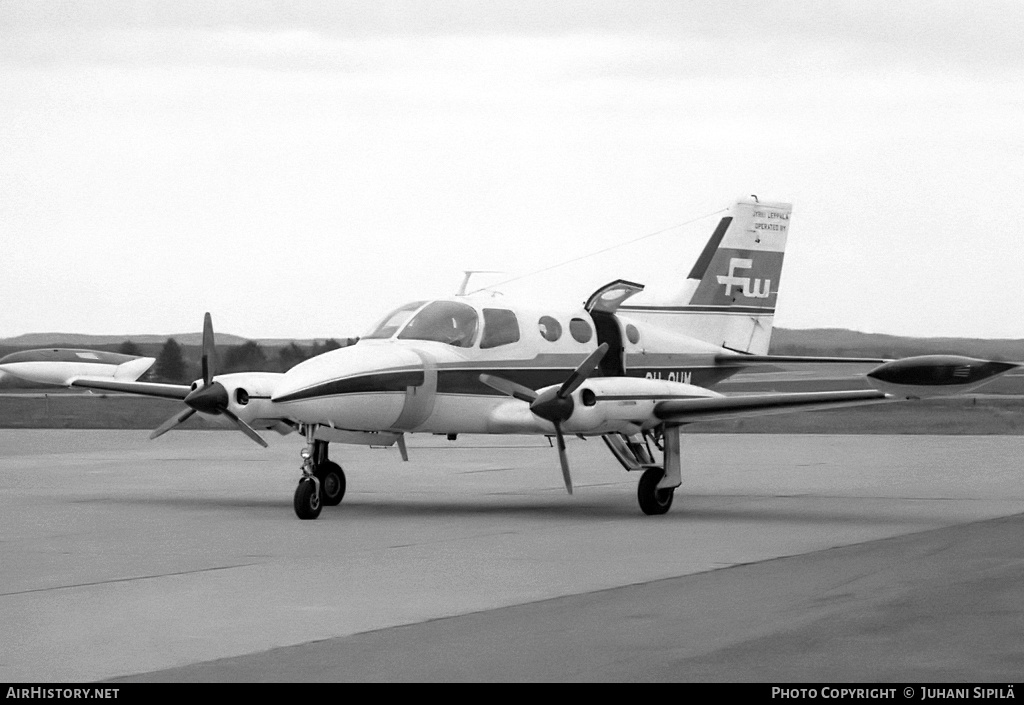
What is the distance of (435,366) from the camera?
18188 mm

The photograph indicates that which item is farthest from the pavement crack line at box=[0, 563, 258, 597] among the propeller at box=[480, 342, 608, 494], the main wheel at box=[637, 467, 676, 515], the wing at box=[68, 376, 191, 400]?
the wing at box=[68, 376, 191, 400]

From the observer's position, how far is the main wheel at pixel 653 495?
18156 mm

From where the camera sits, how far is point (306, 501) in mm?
16938

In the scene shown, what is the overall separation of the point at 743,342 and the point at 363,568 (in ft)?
41.0

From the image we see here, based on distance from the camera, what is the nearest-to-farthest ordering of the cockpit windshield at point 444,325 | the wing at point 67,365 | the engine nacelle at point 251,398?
the engine nacelle at point 251,398 → the cockpit windshield at point 444,325 → the wing at point 67,365

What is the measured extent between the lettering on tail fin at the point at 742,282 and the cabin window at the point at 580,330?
13.7 feet

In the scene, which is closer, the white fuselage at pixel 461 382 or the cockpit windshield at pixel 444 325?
the white fuselage at pixel 461 382

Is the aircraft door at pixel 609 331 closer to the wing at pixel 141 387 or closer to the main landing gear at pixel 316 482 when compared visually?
the main landing gear at pixel 316 482

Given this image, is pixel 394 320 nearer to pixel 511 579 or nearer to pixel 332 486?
pixel 332 486

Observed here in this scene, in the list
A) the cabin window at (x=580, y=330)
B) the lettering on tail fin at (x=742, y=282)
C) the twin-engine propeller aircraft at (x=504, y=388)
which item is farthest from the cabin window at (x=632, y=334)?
the lettering on tail fin at (x=742, y=282)

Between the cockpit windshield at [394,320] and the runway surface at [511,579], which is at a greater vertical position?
the cockpit windshield at [394,320]

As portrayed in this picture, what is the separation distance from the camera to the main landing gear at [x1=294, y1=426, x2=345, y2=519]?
1697 centimetres

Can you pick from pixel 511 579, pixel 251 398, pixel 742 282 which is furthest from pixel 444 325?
pixel 511 579

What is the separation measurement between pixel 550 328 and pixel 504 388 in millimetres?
1509
